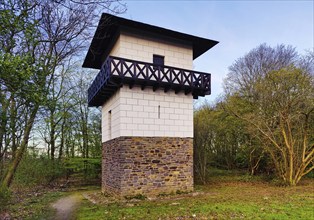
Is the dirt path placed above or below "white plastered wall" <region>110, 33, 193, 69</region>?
below

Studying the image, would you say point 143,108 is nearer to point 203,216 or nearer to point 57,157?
point 203,216

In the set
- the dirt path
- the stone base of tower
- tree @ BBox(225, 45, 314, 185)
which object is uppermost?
tree @ BBox(225, 45, 314, 185)

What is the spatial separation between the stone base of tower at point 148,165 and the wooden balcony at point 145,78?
2.35 meters

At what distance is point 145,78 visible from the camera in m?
10.5

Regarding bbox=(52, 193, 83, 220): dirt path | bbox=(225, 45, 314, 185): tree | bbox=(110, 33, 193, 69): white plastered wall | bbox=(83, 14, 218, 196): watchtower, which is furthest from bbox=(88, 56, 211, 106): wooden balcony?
bbox=(52, 193, 83, 220): dirt path

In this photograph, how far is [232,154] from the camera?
794 inches

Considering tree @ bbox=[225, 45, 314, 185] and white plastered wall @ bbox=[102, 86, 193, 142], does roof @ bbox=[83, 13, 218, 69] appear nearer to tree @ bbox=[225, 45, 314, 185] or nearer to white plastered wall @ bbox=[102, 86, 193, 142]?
white plastered wall @ bbox=[102, 86, 193, 142]

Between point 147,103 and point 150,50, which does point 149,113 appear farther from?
point 150,50

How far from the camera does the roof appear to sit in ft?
34.3

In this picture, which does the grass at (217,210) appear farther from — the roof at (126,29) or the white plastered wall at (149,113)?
the roof at (126,29)

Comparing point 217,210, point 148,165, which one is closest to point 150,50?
point 148,165

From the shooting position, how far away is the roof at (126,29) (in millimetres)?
10445

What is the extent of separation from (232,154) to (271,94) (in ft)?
27.3

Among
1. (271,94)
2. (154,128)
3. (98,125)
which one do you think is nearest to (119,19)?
(154,128)
